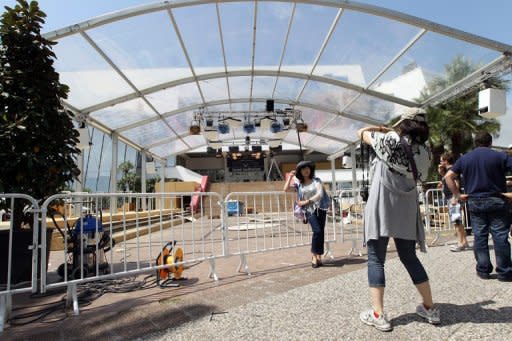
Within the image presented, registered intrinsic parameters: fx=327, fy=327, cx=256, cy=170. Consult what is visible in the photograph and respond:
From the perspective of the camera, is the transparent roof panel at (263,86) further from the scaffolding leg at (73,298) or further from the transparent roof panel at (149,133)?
the scaffolding leg at (73,298)

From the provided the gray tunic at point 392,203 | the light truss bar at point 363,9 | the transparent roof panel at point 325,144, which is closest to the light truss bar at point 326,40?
the light truss bar at point 363,9

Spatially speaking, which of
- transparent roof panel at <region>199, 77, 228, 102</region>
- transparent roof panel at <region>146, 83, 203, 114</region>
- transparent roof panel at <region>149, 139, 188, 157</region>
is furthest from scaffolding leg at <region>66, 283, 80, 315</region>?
transparent roof panel at <region>149, 139, 188, 157</region>

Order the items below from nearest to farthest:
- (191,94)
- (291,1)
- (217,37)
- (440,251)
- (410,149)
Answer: (410,149) < (440,251) < (291,1) < (217,37) < (191,94)

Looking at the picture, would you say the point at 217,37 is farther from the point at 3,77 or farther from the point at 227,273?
the point at 227,273

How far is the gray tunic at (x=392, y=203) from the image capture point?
216cm

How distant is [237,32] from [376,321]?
24.8 ft

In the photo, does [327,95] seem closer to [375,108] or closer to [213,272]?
[375,108]

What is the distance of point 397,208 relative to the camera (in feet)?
7.17


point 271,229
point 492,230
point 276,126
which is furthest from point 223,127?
point 492,230

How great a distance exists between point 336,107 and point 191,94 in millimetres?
5317

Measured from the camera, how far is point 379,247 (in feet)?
7.20

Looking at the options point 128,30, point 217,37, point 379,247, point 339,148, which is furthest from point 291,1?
point 339,148

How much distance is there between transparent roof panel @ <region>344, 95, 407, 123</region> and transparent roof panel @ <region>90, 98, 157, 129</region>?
287 inches

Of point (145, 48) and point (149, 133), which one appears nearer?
point (145, 48)
